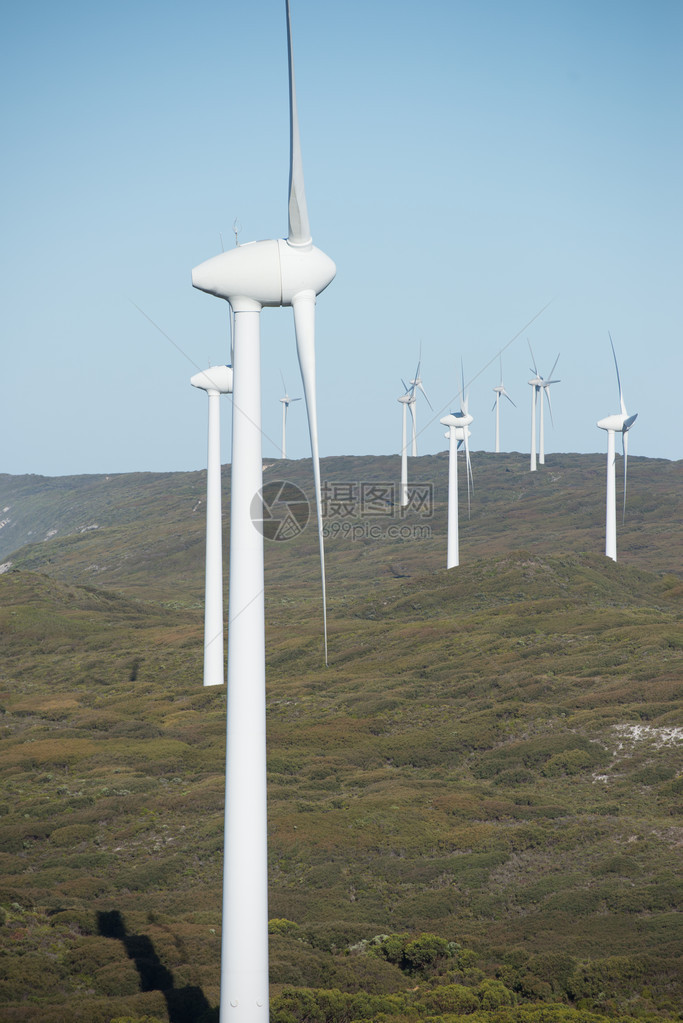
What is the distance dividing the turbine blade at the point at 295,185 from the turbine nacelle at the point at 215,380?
41339 millimetres

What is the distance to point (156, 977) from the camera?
24.4 meters

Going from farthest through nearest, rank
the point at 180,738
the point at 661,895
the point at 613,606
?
the point at 613,606
the point at 180,738
the point at 661,895

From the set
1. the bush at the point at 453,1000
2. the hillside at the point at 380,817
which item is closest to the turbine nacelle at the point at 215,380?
the hillside at the point at 380,817

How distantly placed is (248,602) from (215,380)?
4413 centimetres

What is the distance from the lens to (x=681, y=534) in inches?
6339

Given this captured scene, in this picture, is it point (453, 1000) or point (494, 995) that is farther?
point (494, 995)

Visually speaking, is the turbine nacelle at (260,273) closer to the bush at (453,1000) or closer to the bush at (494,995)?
the bush at (453,1000)

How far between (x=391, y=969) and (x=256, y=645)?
1445 centimetres

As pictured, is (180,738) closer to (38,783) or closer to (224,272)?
(38,783)

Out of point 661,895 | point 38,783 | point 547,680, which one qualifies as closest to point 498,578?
point 547,680

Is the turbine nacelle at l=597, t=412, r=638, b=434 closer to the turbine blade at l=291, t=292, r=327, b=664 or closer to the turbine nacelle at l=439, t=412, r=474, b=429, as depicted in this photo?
the turbine nacelle at l=439, t=412, r=474, b=429

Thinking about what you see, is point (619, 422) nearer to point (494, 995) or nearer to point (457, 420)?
point (457, 420)

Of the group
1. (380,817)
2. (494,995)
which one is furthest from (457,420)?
(494,995)

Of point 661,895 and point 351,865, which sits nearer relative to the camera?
point 661,895
